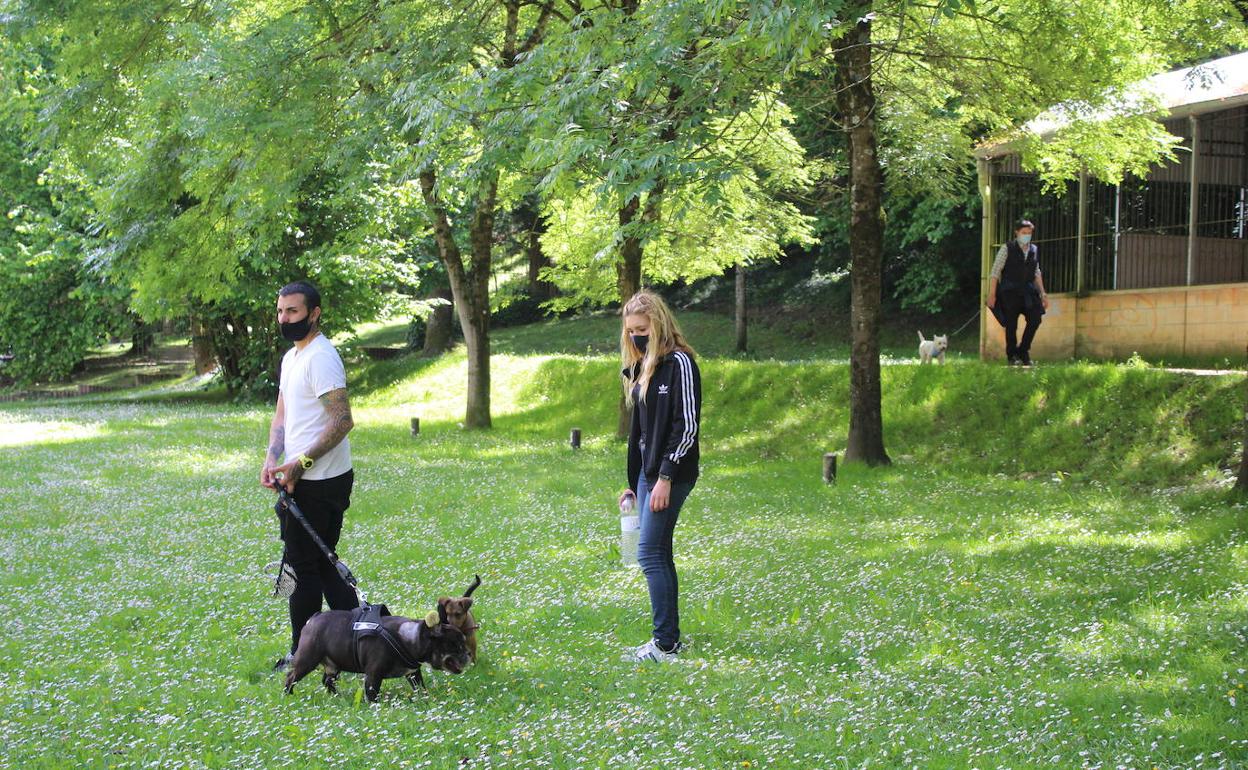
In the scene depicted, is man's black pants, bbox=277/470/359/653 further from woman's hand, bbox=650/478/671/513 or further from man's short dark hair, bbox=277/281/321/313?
→ woman's hand, bbox=650/478/671/513

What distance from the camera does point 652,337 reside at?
6867 mm

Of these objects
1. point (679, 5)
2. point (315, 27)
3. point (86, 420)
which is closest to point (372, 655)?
point (679, 5)

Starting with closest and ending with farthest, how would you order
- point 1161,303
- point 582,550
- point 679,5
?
point 679,5 < point 582,550 < point 1161,303

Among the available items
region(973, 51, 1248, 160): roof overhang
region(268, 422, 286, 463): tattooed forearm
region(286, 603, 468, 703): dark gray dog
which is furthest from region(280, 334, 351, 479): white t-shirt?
region(973, 51, 1248, 160): roof overhang

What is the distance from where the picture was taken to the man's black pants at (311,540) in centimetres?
673

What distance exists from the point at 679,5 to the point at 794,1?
1.71 m

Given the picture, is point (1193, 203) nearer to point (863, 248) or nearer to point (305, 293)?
point (863, 248)

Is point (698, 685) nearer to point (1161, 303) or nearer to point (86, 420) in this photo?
point (1161, 303)

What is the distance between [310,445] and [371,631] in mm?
1256

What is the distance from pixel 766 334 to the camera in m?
38.3

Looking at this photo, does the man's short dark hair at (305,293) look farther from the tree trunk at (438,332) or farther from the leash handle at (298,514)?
the tree trunk at (438,332)

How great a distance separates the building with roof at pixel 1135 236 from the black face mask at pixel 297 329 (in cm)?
1525

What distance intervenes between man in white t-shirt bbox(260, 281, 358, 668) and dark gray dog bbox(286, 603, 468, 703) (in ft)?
1.70

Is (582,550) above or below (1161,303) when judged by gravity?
below
